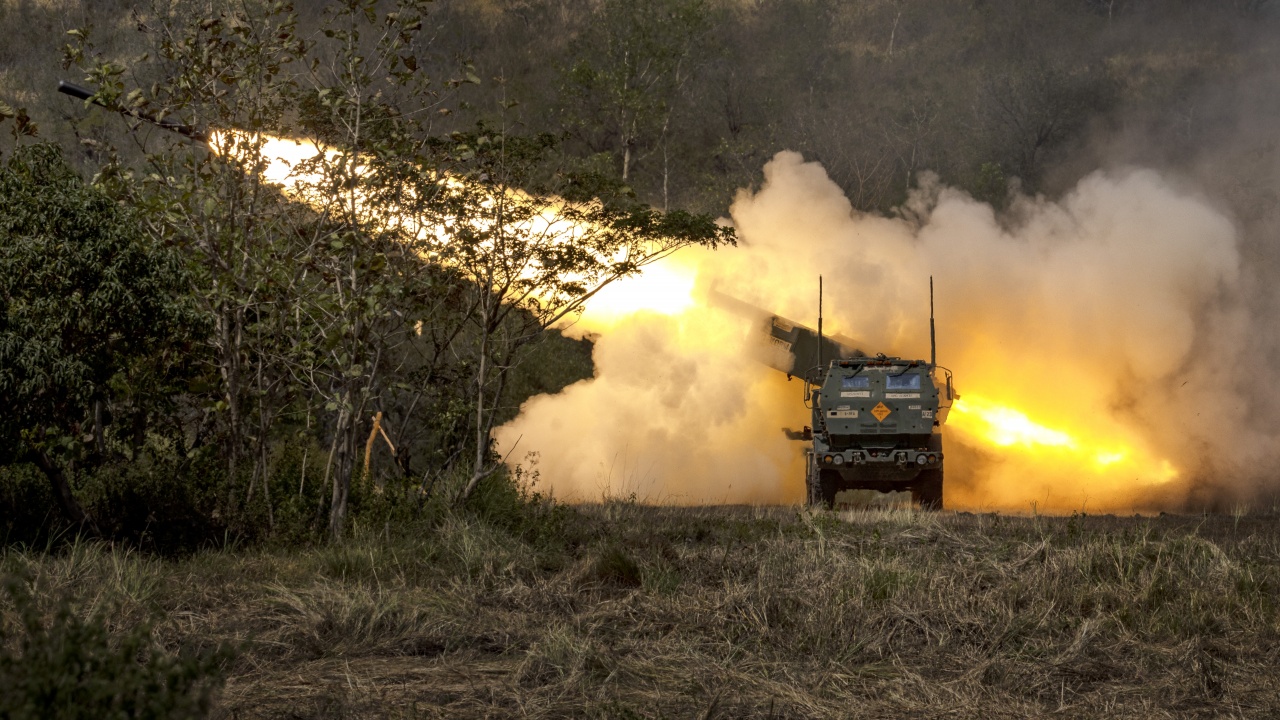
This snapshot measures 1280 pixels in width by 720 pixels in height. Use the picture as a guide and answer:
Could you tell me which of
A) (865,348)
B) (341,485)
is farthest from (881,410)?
(341,485)

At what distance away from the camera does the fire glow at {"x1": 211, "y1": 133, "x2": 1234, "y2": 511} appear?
29.1 m

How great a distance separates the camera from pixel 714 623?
10.8 metres

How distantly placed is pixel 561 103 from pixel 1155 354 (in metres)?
28.8

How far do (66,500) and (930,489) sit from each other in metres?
14.8

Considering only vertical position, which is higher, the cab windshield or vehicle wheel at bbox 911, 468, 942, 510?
the cab windshield

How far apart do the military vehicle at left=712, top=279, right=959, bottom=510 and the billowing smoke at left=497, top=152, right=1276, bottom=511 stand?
461 centimetres

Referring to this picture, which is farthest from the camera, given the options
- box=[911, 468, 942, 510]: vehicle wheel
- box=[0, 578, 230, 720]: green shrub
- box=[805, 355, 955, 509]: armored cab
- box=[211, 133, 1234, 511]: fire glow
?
box=[211, 133, 1234, 511]: fire glow

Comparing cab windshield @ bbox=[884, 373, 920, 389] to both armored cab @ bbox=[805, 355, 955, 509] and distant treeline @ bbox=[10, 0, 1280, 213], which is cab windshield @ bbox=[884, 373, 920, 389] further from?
distant treeline @ bbox=[10, 0, 1280, 213]

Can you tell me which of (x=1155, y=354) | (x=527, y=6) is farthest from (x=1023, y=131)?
(x=1155, y=354)

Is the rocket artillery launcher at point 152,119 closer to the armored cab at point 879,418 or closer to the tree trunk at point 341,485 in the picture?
the tree trunk at point 341,485

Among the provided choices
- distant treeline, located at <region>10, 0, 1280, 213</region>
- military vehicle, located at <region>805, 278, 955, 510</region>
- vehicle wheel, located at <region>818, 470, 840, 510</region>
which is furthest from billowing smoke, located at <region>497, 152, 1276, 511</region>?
distant treeline, located at <region>10, 0, 1280, 213</region>

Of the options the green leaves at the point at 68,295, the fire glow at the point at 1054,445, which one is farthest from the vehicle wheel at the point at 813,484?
the green leaves at the point at 68,295

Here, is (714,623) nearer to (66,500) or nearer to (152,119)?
(66,500)

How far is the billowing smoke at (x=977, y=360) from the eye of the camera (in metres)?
29.0
